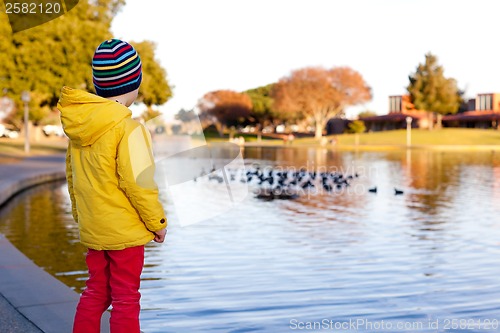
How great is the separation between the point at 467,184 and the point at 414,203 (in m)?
5.66

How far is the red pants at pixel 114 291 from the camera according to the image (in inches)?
146

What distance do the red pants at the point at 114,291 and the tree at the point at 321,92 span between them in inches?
3011

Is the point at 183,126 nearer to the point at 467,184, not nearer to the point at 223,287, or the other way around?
the point at 223,287

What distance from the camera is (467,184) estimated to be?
2050 centimetres

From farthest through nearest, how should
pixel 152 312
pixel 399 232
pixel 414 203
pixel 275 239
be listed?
pixel 414 203 → pixel 399 232 → pixel 275 239 → pixel 152 312

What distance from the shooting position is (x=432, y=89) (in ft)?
267

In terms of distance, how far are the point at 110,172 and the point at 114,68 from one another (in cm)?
53

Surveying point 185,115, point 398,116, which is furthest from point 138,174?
point 398,116

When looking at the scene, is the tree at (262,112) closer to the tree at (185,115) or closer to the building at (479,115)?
the building at (479,115)

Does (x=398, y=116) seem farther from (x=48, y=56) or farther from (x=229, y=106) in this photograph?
(x=48, y=56)

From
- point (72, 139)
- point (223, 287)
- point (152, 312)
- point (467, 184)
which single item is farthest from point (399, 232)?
point (467, 184)

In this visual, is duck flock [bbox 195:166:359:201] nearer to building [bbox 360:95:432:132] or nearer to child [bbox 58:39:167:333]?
child [bbox 58:39:167:333]

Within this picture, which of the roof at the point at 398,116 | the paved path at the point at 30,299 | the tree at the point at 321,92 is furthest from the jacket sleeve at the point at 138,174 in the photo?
the roof at the point at 398,116

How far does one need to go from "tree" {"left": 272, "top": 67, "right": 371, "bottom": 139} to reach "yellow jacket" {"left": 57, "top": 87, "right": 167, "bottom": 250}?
76551 millimetres
